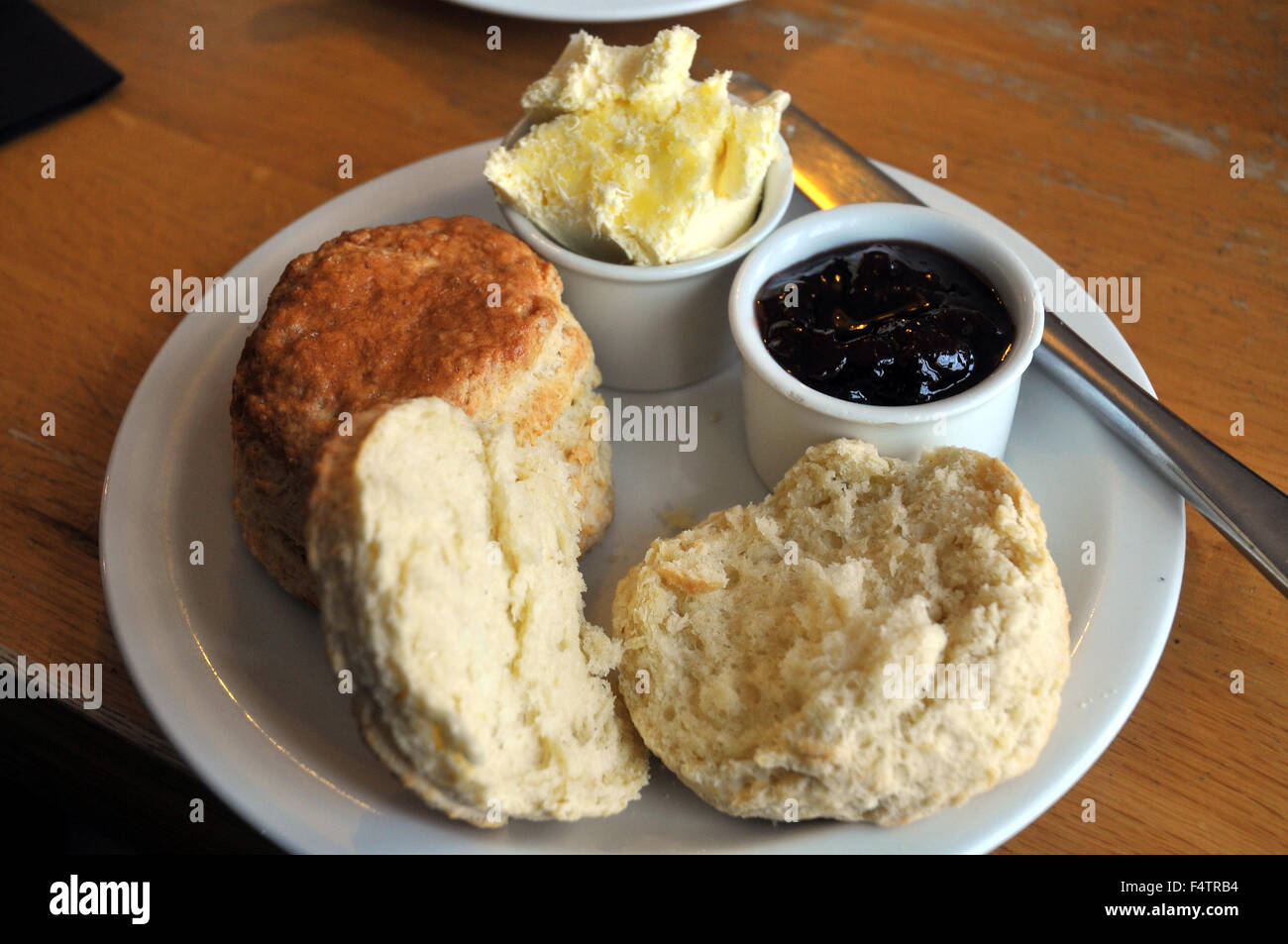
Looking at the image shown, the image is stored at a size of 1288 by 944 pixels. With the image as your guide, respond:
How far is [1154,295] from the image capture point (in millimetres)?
3094

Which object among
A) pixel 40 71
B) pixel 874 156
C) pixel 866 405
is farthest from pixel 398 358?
pixel 40 71

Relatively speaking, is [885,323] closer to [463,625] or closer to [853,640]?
[853,640]

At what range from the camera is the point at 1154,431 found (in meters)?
2.45

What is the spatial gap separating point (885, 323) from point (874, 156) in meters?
1.31

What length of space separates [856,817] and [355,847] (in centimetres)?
96

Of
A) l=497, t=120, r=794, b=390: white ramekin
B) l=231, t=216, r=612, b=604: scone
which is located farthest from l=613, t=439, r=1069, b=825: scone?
l=497, t=120, r=794, b=390: white ramekin

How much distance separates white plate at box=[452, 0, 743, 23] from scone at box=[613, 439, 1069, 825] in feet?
6.23

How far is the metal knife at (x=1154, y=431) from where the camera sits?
88.0 inches

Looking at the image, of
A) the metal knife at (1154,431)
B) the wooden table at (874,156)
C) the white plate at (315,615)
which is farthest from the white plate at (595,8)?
the white plate at (315,615)

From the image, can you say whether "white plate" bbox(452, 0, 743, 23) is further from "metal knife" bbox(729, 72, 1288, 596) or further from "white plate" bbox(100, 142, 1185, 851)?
"white plate" bbox(100, 142, 1185, 851)

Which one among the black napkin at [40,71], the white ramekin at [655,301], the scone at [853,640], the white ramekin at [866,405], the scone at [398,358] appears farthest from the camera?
the black napkin at [40,71]

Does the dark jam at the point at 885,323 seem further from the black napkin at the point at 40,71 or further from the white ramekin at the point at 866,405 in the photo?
the black napkin at the point at 40,71

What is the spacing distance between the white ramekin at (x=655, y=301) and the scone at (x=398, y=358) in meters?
0.18

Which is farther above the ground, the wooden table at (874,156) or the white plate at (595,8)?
the white plate at (595,8)
